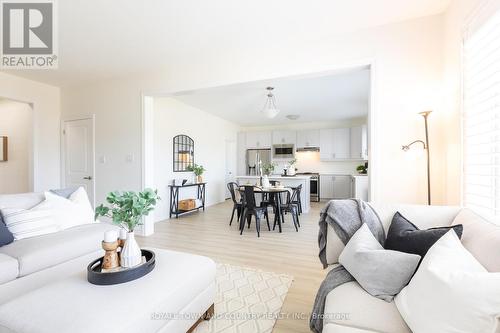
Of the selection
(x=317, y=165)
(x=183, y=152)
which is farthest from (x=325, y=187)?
(x=183, y=152)

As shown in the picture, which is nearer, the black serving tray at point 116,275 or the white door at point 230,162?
the black serving tray at point 116,275

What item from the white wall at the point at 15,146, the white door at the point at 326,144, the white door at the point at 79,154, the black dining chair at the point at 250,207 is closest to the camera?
the black dining chair at the point at 250,207

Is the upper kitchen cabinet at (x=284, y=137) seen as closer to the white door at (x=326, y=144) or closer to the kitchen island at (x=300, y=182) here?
the white door at (x=326, y=144)

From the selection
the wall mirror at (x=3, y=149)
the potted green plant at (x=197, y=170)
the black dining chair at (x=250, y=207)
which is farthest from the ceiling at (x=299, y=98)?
the wall mirror at (x=3, y=149)

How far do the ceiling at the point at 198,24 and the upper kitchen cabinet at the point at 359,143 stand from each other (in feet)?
15.4

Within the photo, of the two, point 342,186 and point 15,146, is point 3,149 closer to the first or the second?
point 15,146

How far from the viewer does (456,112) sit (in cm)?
208

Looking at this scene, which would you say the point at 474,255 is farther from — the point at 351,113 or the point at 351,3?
the point at 351,113

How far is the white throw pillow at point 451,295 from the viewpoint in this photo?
31.3 inches

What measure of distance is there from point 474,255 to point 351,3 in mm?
2251

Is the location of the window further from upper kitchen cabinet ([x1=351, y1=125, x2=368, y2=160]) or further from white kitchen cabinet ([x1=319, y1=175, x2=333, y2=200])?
white kitchen cabinet ([x1=319, y1=175, x2=333, y2=200])

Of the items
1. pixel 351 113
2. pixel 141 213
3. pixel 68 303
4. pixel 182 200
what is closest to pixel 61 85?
pixel 182 200

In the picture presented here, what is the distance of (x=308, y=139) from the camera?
25.1ft

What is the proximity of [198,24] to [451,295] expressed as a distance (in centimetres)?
292
